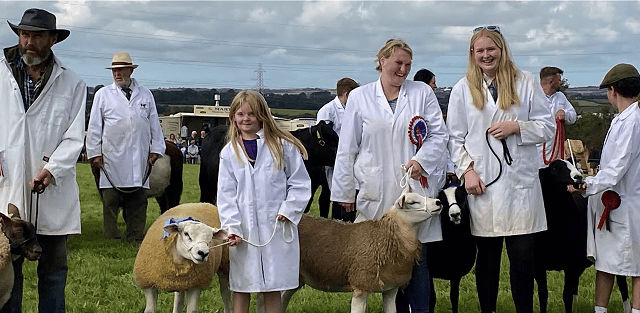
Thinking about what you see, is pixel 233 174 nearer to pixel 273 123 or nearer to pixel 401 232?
pixel 273 123

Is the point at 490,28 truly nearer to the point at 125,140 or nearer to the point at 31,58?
the point at 31,58

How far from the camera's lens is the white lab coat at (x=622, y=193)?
20.7 feet

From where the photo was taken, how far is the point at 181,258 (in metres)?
5.88

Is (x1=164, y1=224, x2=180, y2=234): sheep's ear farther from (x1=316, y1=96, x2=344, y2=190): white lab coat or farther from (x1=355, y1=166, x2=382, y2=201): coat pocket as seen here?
(x1=316, y1=96, x2=344, y2=190): white lab coat

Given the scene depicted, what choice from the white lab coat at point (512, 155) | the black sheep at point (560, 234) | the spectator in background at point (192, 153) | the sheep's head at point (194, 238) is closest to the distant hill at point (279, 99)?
the spectator in background at point (192, 153)

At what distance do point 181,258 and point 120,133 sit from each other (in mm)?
5198

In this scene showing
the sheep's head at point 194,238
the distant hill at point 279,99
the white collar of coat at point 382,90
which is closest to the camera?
the sheep's head at point 194,238

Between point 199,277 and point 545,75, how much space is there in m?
6.28

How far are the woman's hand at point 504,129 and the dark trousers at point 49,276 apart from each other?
3.39 meters

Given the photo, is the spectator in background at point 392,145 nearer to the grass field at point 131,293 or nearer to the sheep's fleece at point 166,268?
the sheep's fleece at point 166,268

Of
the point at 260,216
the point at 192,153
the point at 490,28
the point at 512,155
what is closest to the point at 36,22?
the point at 260,216

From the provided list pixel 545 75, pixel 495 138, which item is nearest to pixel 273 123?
pixel 495 138

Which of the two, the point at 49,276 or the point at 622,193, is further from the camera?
the point at 622,193

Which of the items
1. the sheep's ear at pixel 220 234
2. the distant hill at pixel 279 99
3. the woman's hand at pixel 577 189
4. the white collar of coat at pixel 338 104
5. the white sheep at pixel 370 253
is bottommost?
the white sheep at pixel 370 253
